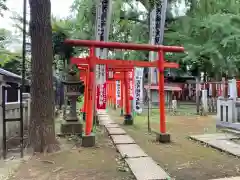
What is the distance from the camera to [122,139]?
7367 millimetres

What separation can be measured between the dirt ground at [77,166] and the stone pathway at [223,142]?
2.38m

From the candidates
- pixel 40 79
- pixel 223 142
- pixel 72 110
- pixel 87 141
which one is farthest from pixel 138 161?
pixel 72 110

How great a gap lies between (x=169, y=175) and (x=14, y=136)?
4.59 metres

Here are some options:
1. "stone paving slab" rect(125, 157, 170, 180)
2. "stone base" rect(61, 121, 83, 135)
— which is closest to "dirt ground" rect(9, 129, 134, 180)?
"stone paving slab" rect(125, 157, 170, 180)

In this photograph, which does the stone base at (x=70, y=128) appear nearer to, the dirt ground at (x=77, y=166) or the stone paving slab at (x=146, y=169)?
the dirt ground at (x=77, y=166)

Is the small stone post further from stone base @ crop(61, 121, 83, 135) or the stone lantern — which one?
stone base @ crop(61, 121, 83, 135)

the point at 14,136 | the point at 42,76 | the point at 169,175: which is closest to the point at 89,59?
the point at 42,76

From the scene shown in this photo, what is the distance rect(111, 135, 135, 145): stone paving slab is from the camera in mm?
6953

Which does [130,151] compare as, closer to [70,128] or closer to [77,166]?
[77,166]

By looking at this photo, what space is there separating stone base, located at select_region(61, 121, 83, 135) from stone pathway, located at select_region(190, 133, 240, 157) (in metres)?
3.36

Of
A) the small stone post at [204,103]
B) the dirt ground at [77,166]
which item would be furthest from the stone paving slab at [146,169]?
the small stone post at [204,103]

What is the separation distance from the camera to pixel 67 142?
7.08 metres

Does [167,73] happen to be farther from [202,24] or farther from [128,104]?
[128,104]

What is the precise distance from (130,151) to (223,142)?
2516mm
